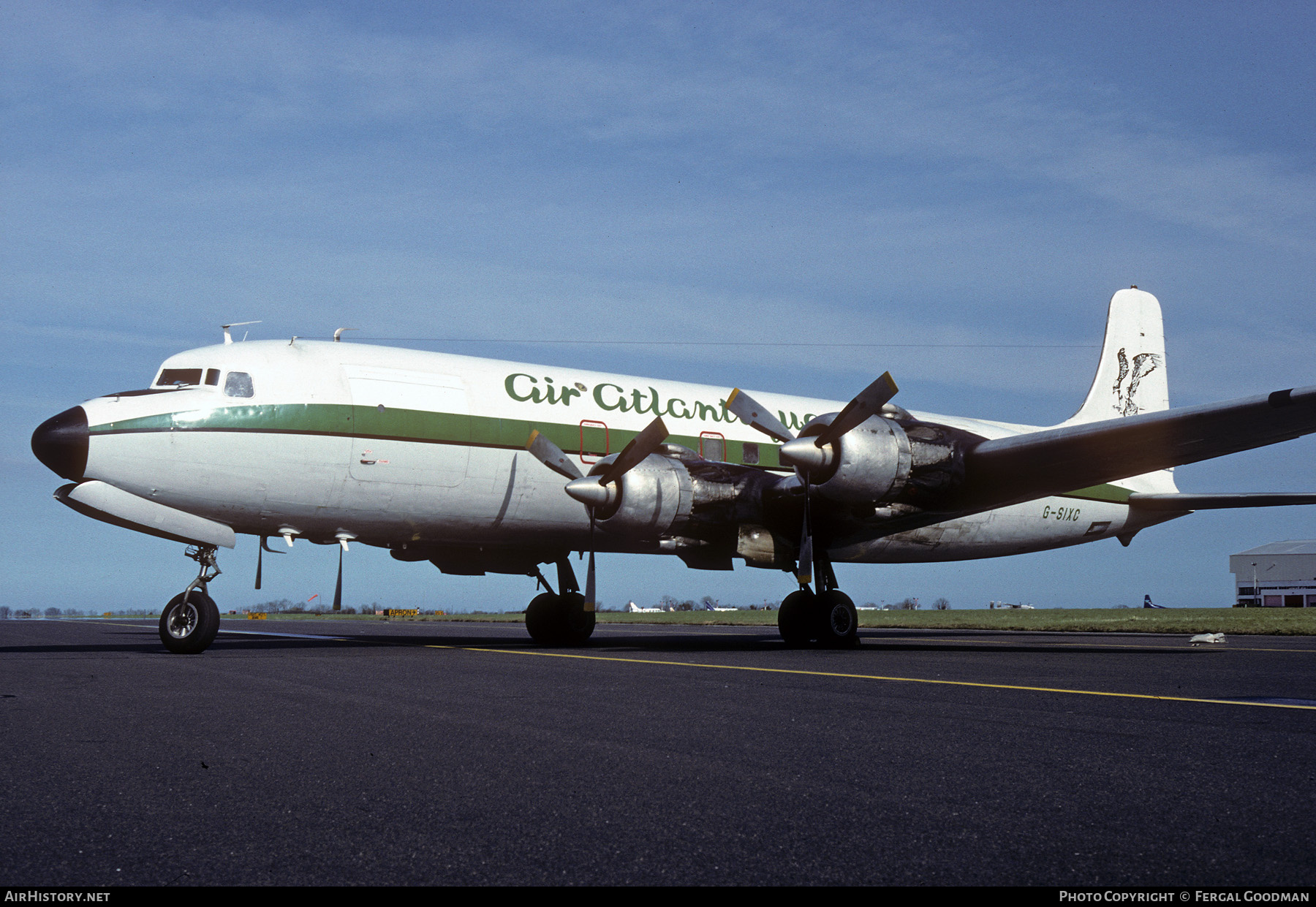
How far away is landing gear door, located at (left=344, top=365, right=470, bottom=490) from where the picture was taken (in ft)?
53.0

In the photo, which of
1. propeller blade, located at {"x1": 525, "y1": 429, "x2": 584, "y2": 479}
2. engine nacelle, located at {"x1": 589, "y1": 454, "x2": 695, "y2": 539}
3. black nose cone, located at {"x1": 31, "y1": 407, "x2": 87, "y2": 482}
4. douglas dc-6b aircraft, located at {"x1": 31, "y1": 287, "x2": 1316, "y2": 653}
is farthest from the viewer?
propeller blade, located at {"x1": 525, "y1": 429, "x2": 584, "y2": 479}

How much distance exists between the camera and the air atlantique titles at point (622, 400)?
59.3ft

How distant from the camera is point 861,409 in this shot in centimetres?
1591

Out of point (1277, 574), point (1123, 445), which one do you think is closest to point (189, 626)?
point (1123, 445)

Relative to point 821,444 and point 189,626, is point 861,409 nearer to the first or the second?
point 821,444

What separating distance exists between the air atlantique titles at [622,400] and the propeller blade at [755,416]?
963mm

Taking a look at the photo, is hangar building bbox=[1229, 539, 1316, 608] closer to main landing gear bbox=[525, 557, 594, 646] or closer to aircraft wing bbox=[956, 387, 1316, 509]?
aircraft wing bbox=[956, 387, 1316, 509]

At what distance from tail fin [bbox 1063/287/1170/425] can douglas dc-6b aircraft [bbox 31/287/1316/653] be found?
5.80 metres

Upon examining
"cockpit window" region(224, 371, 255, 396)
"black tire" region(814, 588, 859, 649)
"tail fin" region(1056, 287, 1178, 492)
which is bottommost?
"black tire" region(814, 588, 859, 649)

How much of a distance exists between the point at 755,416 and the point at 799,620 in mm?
3731

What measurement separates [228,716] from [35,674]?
5.65m

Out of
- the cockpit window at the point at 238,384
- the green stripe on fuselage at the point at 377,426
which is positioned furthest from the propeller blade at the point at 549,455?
the cockpit window at the point at 238,384

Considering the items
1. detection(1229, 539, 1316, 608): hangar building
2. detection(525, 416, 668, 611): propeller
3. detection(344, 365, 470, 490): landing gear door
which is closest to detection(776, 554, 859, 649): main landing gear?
detection(525, 416, 668, 611): propeller

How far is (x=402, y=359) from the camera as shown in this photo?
17.1 meters
